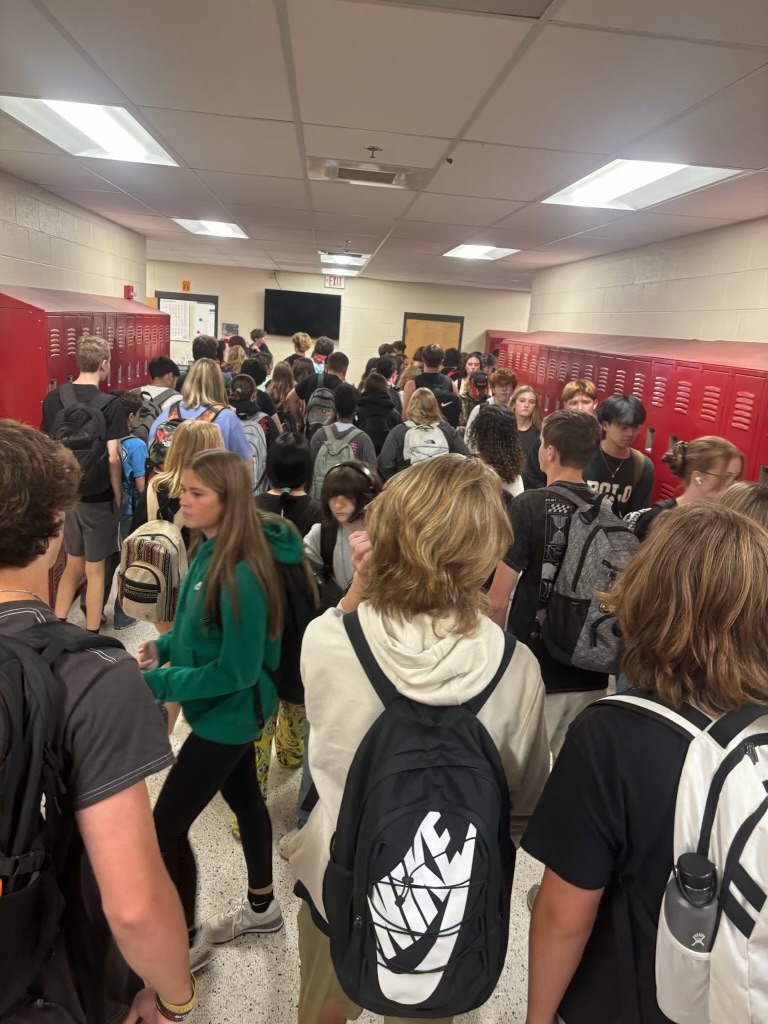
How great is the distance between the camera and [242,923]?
1837 millimetres

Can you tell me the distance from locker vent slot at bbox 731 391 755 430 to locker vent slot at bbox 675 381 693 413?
17.6 inches

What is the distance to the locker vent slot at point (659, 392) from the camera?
3.96 metres

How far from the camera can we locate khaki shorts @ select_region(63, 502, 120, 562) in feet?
10.9

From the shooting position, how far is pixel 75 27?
212cm

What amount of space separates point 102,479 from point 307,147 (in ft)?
6.67

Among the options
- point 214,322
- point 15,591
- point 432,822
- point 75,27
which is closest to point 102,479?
point 75,27

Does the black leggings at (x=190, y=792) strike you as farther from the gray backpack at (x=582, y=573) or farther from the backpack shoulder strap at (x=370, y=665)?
the gray backpack at (x=582, y=573)

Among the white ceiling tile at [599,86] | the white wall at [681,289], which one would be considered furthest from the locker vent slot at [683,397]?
the white ceiling tile at [599,86]

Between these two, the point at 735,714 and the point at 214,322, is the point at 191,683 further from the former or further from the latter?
the point at 214,322

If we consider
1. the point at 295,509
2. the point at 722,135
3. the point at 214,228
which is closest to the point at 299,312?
the point at 214,228

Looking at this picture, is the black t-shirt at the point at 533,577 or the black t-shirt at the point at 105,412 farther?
the black t-shirt at the point at 105,412

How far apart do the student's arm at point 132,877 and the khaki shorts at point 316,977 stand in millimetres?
435

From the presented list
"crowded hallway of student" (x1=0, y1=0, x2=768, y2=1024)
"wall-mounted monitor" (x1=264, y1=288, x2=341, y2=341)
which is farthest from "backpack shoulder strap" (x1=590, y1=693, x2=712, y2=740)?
"wall-mounted monitor" (x1=264, y1=288, x2=341, y2=341)

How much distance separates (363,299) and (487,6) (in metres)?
11.0
